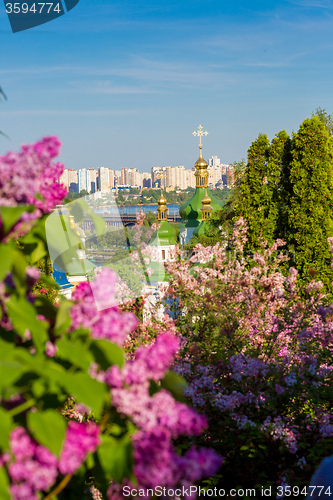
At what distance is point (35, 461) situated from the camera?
3.55 feet

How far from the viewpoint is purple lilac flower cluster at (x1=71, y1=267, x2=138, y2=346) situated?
123 centimetres

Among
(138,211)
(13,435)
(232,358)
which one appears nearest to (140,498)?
(13,435)

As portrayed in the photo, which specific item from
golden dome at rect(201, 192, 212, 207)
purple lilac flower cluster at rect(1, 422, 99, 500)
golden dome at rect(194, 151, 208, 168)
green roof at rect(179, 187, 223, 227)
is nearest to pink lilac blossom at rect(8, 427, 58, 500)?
purple lilac flower cluster at rect(1, 422, 99, 500)

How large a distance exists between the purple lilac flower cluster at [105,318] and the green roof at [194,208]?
24.0 meters

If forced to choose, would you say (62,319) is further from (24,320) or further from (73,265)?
(73,265)

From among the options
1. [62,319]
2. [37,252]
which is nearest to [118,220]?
[37,252]

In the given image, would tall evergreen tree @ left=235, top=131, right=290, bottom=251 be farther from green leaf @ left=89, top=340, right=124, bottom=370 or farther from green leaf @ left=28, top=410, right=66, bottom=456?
green leaf @ left=28, top=410, right=66, bottom=456

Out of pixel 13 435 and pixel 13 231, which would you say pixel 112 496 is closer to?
pixel 13 435

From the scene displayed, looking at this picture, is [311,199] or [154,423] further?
[311,199]

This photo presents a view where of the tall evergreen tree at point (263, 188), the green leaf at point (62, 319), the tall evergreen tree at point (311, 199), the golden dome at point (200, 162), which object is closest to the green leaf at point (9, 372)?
the green leaf at point (62, 319)

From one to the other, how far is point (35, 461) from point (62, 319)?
1.16 feet

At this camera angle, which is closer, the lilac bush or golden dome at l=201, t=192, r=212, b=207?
the lilac bush

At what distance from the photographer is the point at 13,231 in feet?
4.16

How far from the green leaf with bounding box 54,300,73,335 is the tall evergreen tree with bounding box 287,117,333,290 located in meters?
10.3
